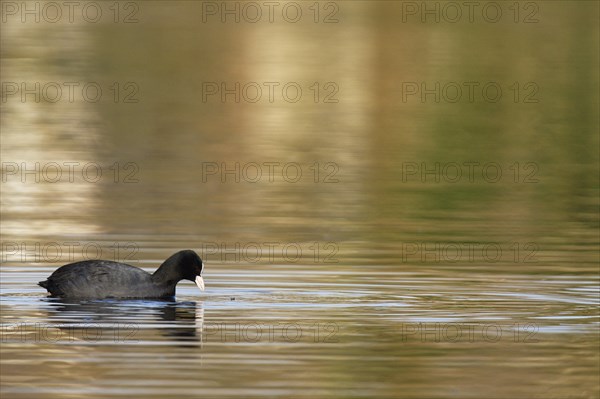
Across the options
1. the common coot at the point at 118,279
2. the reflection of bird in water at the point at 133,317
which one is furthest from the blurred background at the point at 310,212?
the common coot at the point at 118,279

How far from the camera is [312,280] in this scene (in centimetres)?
1922

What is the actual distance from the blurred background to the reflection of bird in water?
6cm

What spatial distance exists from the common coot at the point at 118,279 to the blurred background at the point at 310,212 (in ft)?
0.74

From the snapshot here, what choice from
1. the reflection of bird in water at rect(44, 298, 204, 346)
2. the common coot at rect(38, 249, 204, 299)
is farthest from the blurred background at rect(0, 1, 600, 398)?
the common coot at rect(38, 249, 204, 299)

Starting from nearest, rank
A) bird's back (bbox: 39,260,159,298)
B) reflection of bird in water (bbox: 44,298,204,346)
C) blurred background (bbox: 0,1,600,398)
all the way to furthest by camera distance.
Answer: blurred background (bbox: 0,1,600,398) < reflection of bird in water (bbox: 44,298,204,346) < bird's back (bbox: 39,260,159,298)

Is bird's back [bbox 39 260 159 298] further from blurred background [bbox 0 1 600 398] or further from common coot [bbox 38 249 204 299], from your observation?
blurred background [bbox 0 1 600 398]

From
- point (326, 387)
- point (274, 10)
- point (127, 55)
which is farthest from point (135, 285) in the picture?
point (274, 10)

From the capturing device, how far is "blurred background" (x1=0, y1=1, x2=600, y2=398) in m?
14.7

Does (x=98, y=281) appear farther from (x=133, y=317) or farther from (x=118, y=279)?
(x=133, y=317)

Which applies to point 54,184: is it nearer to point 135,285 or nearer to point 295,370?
point 135,285

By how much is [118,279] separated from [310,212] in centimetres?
747

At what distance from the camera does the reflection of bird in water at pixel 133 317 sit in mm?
16016

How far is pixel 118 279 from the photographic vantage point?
18.2 m

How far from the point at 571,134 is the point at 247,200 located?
12.4 metres
